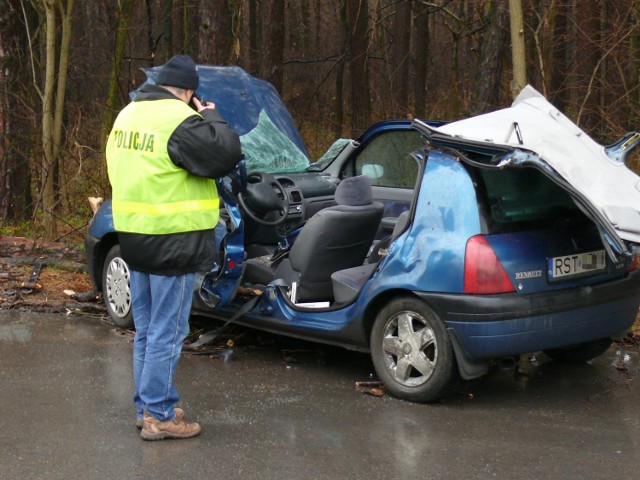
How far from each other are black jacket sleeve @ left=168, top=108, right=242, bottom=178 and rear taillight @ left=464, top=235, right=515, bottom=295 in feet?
5.09

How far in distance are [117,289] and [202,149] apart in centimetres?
321

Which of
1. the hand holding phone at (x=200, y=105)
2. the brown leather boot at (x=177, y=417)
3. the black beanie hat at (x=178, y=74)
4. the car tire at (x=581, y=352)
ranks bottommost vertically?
the brown leather boot at (x=177, y=417)

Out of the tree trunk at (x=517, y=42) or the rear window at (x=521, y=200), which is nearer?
the rear window at (x=521, y=200)

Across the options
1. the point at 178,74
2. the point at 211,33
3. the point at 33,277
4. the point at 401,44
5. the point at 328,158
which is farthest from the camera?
the point at 401,44

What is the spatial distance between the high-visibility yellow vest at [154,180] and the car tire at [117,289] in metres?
2.71

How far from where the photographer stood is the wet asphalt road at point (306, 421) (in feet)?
16.3

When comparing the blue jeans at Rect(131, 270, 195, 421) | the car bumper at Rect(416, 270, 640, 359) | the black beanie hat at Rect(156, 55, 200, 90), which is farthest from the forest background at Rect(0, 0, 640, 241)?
the blue jeans at Rect(131, 270, 195, 421)

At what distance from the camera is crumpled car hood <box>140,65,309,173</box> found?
7.83 meters

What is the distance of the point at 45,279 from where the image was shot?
955cm

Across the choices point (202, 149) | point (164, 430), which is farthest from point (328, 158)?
point (164, 430)

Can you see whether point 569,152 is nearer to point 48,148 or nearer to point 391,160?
point 391,160

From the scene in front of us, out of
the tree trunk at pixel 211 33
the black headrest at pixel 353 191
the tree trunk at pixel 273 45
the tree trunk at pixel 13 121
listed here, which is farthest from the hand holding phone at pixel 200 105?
the tree trunk at pixel 273 45

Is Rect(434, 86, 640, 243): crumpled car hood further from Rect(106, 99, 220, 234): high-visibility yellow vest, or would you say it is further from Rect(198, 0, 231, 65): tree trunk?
Rect(198, 0, 231, 65): tree trunk

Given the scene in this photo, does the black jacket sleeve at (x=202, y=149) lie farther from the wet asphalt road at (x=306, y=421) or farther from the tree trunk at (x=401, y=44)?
the tree trunk at (x=401, y=44)
